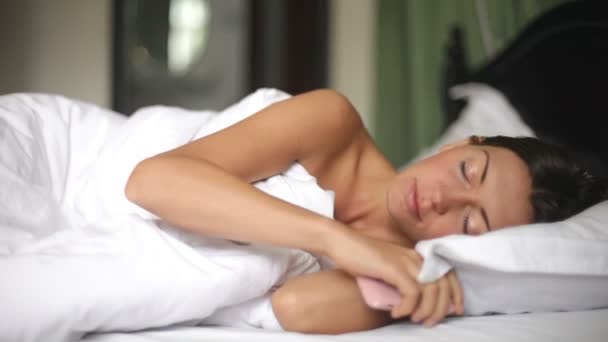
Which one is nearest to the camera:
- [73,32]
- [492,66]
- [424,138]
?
[492,66]

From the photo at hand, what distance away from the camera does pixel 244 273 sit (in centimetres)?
82

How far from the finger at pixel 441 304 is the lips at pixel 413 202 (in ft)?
0.67

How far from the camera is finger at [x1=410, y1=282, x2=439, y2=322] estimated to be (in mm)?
791

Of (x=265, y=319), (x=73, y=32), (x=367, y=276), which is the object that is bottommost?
(x=265, y=319)

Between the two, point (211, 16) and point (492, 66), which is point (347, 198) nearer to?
point (492, 66)

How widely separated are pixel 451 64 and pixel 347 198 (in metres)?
0.98

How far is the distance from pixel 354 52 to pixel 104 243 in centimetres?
196

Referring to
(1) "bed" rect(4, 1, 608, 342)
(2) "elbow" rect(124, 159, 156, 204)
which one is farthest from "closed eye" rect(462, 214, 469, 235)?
(1) "bed" rect(4, 1, 608, 342)

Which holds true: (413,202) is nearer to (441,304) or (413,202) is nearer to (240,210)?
(441,304)

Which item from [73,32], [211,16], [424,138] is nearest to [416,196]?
[424,138]

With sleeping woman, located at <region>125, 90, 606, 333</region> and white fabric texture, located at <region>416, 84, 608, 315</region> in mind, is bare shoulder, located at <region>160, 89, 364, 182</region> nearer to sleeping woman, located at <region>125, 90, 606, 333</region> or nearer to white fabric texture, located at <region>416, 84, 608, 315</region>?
sleeping woman, located at <region>125, 90, 606, 333</region>

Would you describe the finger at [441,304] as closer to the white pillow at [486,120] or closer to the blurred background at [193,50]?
the white pillow at [486,120]

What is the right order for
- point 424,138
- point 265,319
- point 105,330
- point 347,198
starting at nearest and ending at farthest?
point 105,330
point 265,319
point 347,198
point 424,138

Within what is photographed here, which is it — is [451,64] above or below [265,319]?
above
